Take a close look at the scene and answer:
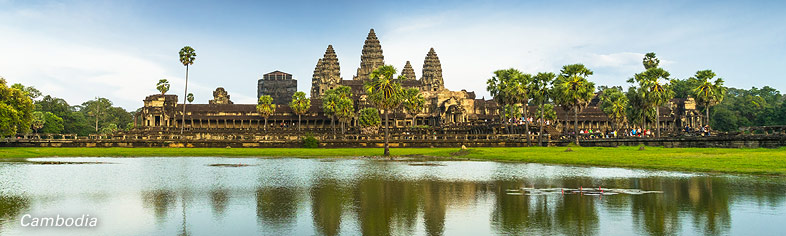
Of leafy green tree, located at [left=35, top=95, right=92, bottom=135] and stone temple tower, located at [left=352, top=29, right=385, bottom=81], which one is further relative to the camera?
→ stone temple tower, located at [left=352, top=29, right=385, bottom=81]

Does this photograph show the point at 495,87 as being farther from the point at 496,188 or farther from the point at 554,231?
the point at 554,231

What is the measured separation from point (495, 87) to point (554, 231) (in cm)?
6911

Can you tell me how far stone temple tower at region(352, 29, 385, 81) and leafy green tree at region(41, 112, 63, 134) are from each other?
9116 centimetres

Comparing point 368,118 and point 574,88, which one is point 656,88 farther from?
point 368,118

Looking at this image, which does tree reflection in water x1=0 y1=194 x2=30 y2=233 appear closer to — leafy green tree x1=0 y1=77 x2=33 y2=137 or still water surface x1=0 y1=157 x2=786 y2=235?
still water surface x1=0 y1=157 x2=786 y2=235

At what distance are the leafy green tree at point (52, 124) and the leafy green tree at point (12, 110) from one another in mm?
51891

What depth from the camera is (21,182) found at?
78.2 ft

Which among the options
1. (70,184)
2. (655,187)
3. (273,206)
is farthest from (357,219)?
(70,184)

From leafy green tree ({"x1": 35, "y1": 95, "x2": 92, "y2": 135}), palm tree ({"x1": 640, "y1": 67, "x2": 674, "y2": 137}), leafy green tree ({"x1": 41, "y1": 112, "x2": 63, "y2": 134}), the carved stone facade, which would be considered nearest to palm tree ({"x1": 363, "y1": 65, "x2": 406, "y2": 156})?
palm tree ({"x1": 640, "y1": 67, "x2": 674, "y2": 137})

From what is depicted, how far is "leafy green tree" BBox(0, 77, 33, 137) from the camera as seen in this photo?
61375mm

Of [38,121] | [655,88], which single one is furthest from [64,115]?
[655,88]

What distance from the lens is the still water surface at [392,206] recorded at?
42.7 ft

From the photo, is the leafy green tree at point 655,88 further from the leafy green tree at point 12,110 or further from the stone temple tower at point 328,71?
the stone temple tower at point 328,71

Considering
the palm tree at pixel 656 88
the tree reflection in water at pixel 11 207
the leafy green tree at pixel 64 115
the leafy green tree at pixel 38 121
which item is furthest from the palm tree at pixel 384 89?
the leafy green tree at pixel 64 115
